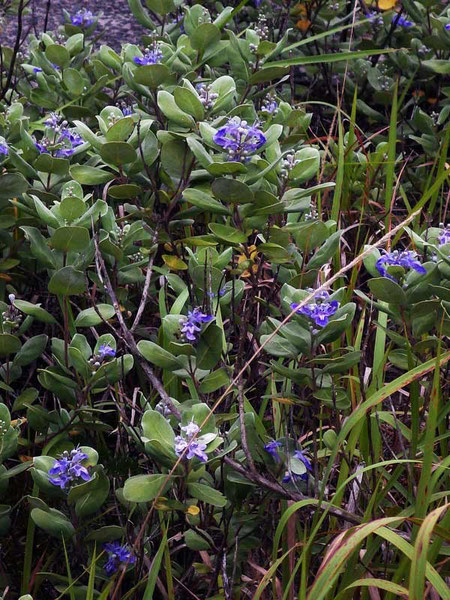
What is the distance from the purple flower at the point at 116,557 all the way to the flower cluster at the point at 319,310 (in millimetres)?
560

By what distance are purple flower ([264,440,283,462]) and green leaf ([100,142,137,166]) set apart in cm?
67

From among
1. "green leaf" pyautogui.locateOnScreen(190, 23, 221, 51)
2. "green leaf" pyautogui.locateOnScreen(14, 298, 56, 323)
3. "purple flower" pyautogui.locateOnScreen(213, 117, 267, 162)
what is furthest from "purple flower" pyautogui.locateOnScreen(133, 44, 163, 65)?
"green leaf" pyautogui.locateOnScreen(14, 298, 56, 323)

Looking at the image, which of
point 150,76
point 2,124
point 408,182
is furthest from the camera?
point 408,182

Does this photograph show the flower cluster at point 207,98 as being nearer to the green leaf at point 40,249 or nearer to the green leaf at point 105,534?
the green leaf at point 40,249

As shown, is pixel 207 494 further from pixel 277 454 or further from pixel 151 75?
pixel 151 75

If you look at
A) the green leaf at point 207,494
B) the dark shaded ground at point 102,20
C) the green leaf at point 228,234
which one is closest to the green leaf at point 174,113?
the green leaf at point 228,234

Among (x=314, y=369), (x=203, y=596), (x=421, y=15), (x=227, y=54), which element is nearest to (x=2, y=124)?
(x=227, y=54)

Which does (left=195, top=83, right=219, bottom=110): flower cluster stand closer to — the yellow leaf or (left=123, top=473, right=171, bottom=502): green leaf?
(left=123, top=473, right=171, bottom=502): green leaf

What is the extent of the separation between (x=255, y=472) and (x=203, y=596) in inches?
13.1

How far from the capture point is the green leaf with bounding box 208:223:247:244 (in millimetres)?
1858

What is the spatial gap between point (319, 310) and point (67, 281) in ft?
1.63

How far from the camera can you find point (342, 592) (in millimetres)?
1526

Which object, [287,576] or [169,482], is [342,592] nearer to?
[287,576]

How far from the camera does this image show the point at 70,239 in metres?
1.82
